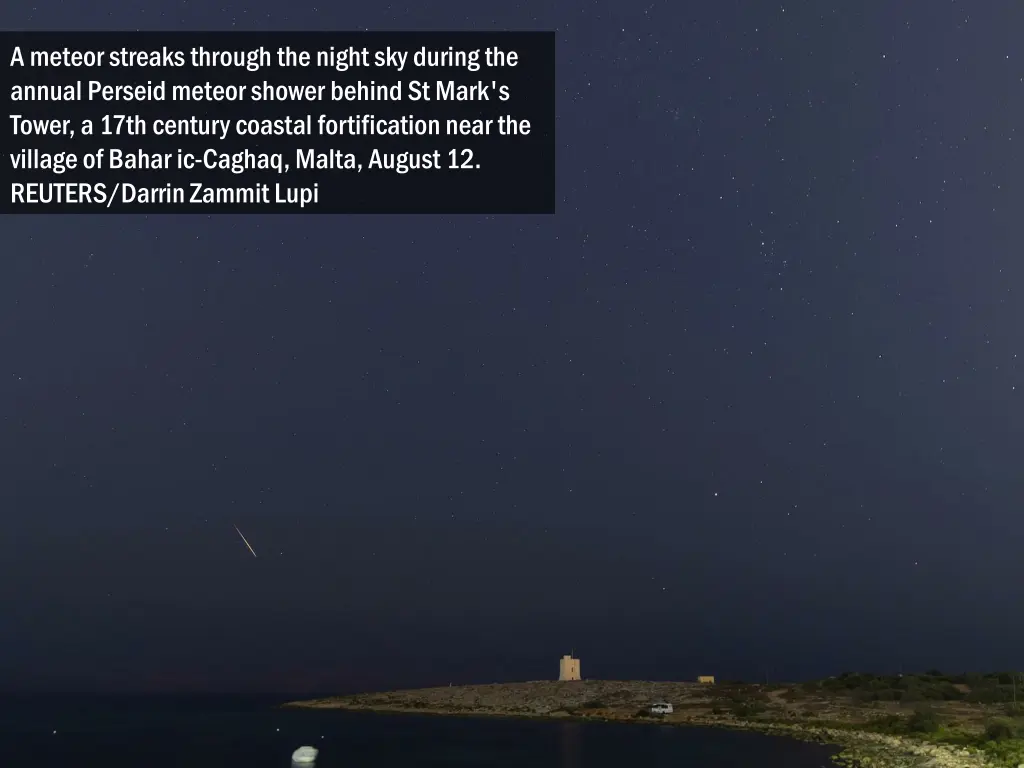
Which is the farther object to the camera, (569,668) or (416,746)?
(569,668)

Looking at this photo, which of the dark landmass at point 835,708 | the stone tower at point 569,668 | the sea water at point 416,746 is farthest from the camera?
the stone tower at point 569,668

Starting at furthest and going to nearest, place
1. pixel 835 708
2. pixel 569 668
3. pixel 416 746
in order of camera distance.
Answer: pixel 569 668, pixel 835 708, pixel 416 746

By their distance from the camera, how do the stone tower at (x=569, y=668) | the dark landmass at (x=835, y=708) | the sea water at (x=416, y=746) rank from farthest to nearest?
the stone tower at (x=569, y=668)
the sea water at (x=416, y=746)
the dark landmass at (x=835, y=708)

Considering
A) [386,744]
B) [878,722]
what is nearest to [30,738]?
[386,744]

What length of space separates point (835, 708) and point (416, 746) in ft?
149

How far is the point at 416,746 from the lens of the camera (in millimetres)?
102500

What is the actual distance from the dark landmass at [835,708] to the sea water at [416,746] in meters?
5.32

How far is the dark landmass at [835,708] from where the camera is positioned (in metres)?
69.4

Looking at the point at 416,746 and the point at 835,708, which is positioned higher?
the point at 835,708

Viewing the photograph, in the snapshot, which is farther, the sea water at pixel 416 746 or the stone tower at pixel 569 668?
the stone tower at pixel 569 668

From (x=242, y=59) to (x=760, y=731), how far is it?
86306mm

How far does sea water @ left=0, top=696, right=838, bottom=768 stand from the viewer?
82438 millimetres

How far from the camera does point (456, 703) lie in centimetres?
16825

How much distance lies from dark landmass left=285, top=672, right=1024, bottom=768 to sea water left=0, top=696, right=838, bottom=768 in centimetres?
532
